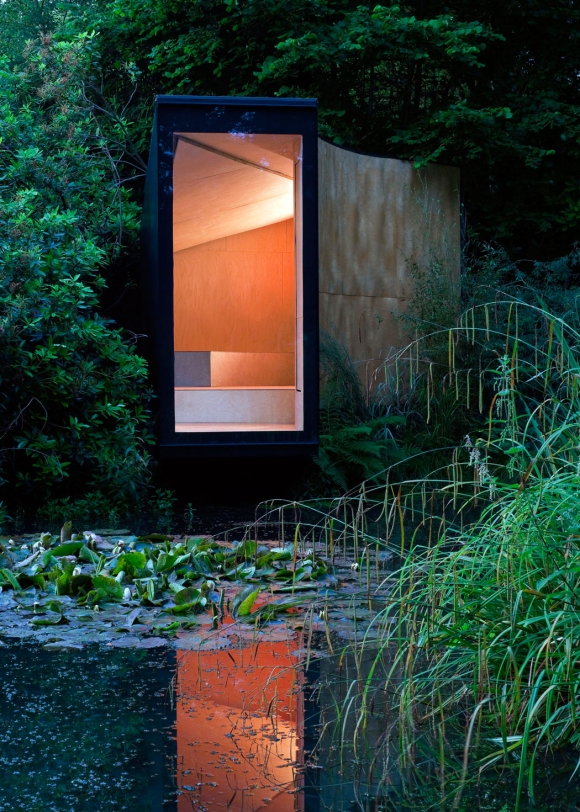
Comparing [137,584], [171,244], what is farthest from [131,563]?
[171,244]

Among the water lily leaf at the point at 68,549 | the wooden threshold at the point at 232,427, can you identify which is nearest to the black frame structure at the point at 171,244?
the wooden threshold at the point at 232,427

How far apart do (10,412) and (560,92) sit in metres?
7.60

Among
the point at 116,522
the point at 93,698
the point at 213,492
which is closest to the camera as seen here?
the point at 93,698

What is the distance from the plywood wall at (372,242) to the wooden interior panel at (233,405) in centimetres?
152

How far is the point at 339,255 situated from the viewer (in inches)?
337

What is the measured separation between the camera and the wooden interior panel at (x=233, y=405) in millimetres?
7023

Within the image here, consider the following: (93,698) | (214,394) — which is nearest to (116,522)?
(214,394)

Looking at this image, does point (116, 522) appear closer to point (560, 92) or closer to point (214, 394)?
point (214, 394)

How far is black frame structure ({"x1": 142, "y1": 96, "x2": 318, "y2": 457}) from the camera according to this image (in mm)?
6301

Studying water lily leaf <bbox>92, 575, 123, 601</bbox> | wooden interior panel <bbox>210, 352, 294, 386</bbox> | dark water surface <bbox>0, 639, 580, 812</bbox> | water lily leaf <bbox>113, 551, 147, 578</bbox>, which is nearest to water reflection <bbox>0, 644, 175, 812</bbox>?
dark water surface <bbox>0, 639, 580, 812</bbox>

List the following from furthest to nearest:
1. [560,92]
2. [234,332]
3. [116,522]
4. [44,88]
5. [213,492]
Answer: [560,92] → [234,332] → [44,88] → [213,492] → [116,522]

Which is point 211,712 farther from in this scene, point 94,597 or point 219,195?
point 219,195

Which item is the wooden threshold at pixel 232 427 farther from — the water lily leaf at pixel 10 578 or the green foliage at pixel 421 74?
the green foliage at pixel 421 74

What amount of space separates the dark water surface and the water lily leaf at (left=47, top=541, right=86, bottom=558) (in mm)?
1379
